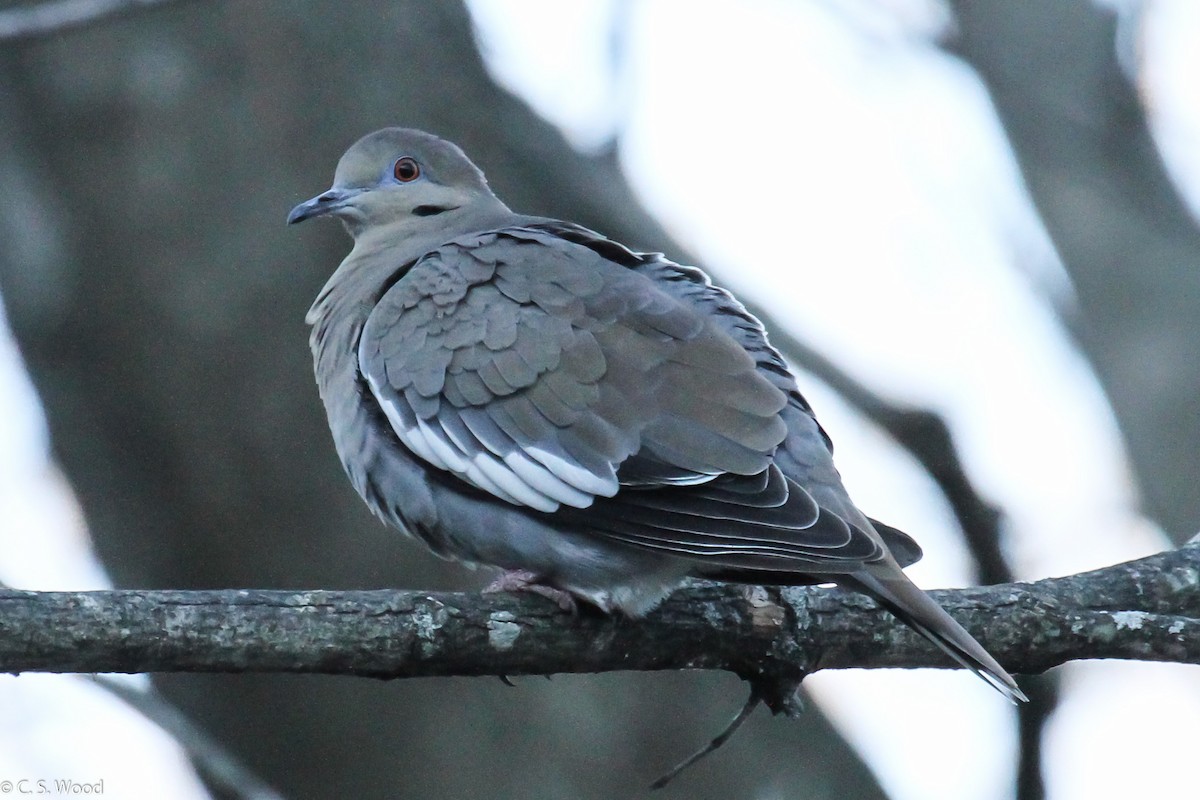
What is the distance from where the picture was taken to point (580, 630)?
3113 mm

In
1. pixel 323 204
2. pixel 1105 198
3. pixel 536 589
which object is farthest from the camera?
pixel 1105 198

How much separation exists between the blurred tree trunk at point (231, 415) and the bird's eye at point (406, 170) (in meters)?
0.46

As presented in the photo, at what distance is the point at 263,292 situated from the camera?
184 inches

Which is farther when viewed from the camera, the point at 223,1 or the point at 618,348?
the point at 223,1

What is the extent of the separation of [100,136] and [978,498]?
2.92 meters

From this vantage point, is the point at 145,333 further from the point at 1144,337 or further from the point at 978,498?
the point at 1144,337

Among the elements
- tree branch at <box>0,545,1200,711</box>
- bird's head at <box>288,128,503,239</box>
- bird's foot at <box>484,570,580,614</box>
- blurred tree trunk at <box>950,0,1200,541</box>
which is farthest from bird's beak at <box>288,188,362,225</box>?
blurred tree trunk at <box>950,0,1200,541</box>

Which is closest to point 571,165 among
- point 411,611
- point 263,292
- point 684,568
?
point 263,292

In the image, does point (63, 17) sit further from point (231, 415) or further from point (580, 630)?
point (231, 415)

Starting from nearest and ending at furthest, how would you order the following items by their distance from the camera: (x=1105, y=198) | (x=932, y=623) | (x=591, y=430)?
(x=932, y=623) < (x=591, y=430) < (x=1105, y=198)

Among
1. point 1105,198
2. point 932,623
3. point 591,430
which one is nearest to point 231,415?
point 591,430

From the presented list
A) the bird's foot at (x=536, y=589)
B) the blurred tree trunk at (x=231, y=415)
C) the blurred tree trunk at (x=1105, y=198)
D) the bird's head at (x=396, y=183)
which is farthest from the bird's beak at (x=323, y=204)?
the blurred tree trunk at (x=1105, y=198)

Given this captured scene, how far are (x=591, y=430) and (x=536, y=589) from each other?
1.28 feet

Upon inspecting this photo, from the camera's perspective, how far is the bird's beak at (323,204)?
4.32m
